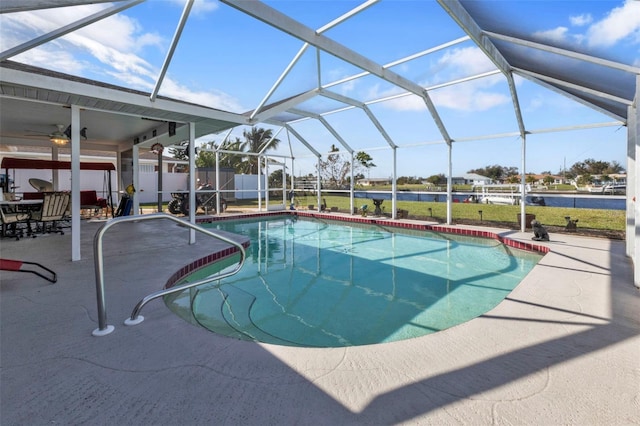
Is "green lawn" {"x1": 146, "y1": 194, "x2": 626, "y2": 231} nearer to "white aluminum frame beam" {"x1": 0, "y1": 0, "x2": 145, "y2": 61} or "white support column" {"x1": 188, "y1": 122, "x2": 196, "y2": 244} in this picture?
"white support column" {"x1": 188, "y1": 122, "x2": 196, "y2": 244}

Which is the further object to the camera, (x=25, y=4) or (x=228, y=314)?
(x=228, y=314)

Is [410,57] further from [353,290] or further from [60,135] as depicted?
[60,135]

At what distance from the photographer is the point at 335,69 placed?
23.1 ft

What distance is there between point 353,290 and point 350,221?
711cm

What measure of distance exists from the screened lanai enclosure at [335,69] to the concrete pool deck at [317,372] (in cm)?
217

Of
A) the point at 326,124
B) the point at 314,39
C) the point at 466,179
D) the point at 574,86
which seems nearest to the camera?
the point at 314,39

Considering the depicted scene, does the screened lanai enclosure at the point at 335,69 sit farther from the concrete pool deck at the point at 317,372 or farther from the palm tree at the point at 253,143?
the palm tree at the point at 253,143

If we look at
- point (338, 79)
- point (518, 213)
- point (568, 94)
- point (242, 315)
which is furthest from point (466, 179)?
point (242, 315)

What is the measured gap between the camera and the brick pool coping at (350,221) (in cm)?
485

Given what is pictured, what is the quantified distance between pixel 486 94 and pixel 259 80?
581 centimetres

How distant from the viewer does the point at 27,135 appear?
888 cm

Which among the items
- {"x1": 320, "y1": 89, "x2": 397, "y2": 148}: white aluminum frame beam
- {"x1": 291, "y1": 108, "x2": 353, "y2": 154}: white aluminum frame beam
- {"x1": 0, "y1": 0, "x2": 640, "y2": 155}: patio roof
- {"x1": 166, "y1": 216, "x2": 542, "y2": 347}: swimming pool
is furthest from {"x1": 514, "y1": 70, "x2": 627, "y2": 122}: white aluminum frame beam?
{"x1": 291, "y1": 108, "x2": 353, "y2": 154}: white aluminum frame beam

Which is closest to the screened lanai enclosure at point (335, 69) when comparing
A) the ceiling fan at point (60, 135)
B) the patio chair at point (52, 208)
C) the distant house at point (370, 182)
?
the ceiling fan at point (60, 135)

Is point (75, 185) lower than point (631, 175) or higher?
lower
